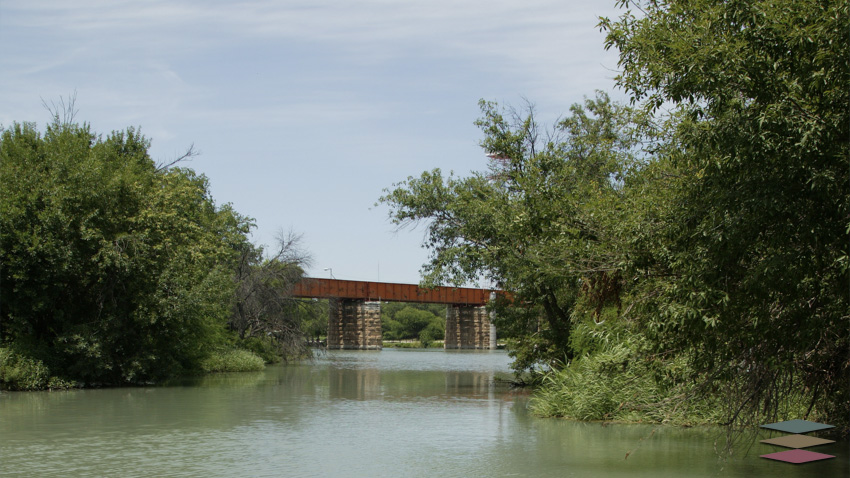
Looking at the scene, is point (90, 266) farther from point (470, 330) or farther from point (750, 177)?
point (470, 330)

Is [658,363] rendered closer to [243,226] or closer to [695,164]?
[695,164]

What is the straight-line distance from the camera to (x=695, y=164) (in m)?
10.8

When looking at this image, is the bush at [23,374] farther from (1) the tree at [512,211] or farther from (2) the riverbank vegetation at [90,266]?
(1) the tree at [512,211]

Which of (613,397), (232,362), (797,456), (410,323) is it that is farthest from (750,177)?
(410,323)

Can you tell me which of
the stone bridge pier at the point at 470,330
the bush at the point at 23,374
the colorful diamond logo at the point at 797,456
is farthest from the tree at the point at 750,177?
the stone bridge pier at the point at 470,330

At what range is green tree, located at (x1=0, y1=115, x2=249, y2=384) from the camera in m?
24.9

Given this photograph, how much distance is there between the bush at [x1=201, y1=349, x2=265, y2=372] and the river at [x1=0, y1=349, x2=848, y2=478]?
37.0 feet

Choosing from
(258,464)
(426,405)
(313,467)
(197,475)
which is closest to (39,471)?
(197,475)

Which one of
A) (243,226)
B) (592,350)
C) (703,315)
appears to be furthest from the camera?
(243,226)

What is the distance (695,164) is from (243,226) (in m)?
40.6

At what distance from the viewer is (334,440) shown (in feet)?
52.5

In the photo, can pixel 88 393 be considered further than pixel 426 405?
Yes

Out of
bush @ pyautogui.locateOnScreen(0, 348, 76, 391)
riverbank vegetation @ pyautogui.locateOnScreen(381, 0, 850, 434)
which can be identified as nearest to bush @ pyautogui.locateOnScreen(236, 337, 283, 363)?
bush @ pyautogui.locateOnScreen(0, 348, 76, 391)

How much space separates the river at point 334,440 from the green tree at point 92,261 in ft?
6.41
